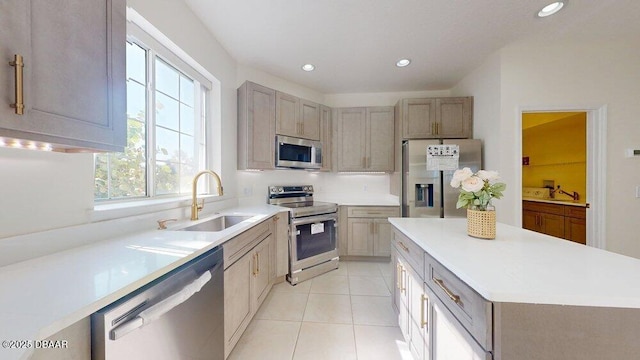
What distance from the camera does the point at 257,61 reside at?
2.79m

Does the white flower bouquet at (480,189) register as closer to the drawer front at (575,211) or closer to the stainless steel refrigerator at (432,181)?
the stainless steel refrigerator at (432,181)

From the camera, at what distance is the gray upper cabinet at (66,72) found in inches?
25.5

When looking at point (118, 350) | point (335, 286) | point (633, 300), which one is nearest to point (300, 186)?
point (335, 286)

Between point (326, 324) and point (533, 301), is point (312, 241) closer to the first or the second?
point (326, 324)

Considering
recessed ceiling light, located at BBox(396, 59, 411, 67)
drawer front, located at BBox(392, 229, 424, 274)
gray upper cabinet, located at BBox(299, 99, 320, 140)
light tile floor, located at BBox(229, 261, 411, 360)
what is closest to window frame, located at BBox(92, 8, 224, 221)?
gray upper cabinet, located at BBox(299, 99, 320, 140)

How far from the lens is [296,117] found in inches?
120

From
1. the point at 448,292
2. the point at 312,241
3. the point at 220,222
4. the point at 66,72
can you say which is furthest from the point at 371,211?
the point at 66,72

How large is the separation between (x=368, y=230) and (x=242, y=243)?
208cm

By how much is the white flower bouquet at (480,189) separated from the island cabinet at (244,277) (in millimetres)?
1428

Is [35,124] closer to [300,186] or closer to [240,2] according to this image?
[240,2]

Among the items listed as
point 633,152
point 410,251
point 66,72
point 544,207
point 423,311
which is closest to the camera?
point 66,72

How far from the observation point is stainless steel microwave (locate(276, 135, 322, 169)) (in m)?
2.86

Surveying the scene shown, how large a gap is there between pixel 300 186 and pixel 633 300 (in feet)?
9.80

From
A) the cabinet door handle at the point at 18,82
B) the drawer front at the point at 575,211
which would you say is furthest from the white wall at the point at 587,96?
the cabinet door handle at the point at 18,82
